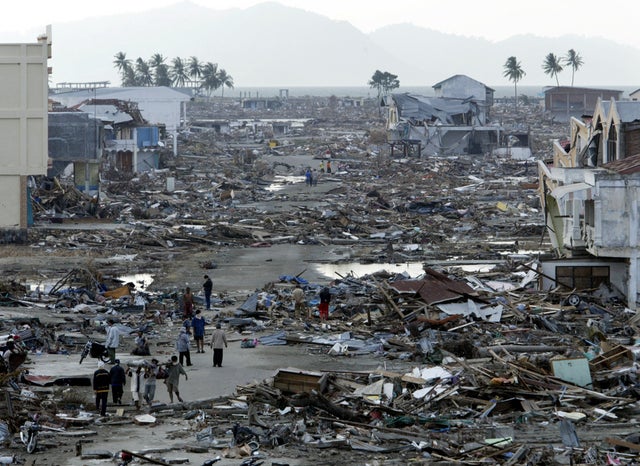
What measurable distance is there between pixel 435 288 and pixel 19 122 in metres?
19.1

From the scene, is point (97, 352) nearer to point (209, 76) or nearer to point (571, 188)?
point (571, 188)

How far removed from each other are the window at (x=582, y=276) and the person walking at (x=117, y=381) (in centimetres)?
1368

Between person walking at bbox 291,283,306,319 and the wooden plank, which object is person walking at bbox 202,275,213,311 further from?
the wooden plank

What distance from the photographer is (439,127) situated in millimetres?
87562

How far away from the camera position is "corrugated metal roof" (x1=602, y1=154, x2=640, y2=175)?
28.5 metres

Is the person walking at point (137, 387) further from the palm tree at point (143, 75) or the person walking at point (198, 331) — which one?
the palm tree at point (143, 75)

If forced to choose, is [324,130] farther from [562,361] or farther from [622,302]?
[562,361]

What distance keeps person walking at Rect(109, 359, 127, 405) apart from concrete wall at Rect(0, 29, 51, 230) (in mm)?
22255

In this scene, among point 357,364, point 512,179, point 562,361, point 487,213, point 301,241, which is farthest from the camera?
point 512,179

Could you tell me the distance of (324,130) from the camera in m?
127

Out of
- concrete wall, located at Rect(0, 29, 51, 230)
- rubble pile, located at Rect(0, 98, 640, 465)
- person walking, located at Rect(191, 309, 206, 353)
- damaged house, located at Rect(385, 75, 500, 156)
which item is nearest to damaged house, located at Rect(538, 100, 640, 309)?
rubble pile, located at Rect(0, 98, 640, 465)

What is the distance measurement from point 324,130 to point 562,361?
355ft

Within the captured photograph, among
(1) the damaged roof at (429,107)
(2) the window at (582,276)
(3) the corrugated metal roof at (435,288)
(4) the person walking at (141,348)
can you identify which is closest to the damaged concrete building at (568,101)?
(1) the damaged roof at (429,107)

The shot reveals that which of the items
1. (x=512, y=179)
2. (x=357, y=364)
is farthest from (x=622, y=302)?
(x=512, y=179)
